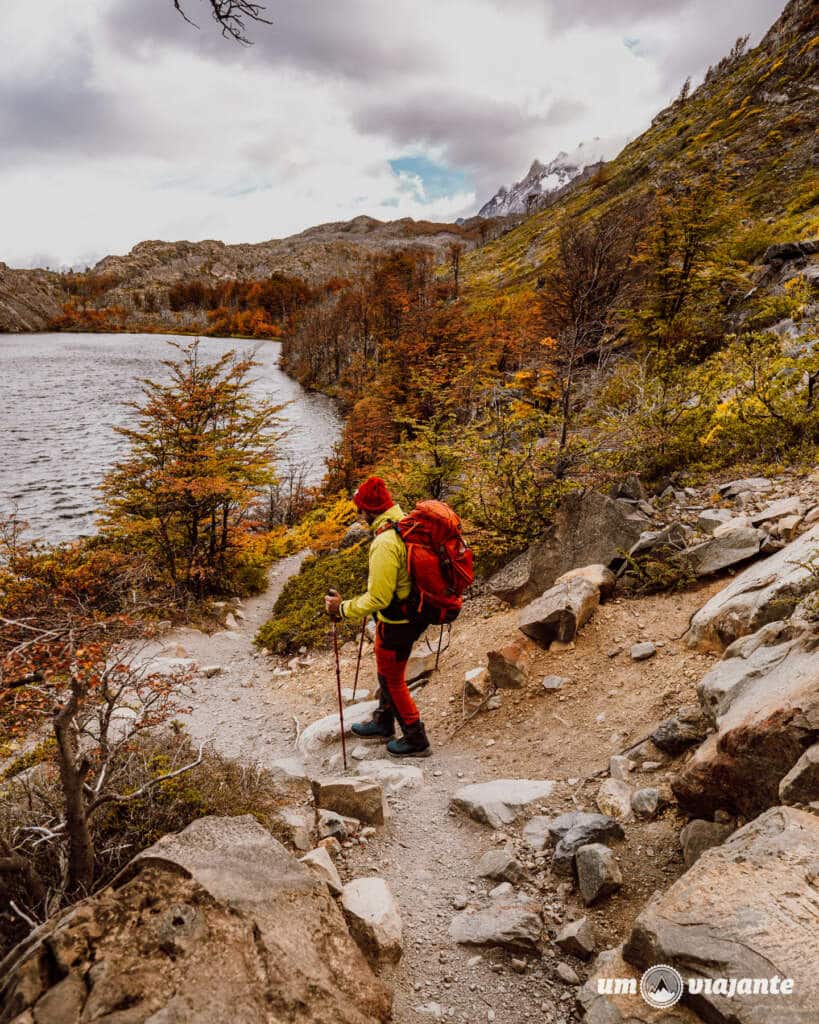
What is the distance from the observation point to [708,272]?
1496 centimetres

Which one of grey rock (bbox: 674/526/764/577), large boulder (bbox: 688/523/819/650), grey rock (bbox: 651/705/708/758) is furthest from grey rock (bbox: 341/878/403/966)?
grey rock (bbox: 674/526/764/577)

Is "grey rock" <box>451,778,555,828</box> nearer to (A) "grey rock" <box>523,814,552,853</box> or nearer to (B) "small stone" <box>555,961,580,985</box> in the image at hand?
(A) "grey rock" <box>523,814,552,853</box>

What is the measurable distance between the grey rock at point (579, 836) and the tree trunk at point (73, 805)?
2822mm

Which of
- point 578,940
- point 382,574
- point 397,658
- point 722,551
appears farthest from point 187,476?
point 578,940

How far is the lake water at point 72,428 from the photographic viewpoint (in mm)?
19938

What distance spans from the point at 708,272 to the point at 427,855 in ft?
55.5

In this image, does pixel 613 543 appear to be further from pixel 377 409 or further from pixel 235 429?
pixel 377 409

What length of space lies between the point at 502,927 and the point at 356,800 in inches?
61.1

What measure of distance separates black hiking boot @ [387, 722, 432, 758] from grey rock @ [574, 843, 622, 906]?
2300mm

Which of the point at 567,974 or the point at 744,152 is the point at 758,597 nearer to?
the point at 567,974

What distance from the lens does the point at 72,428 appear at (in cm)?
→ 3062

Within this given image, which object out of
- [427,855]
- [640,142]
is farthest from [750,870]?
[640,142]

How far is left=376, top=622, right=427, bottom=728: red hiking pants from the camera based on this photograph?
197 inches

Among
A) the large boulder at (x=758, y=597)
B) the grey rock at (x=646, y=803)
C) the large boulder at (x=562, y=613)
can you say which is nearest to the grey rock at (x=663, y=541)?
the large boulder at (x=562, y=613)
